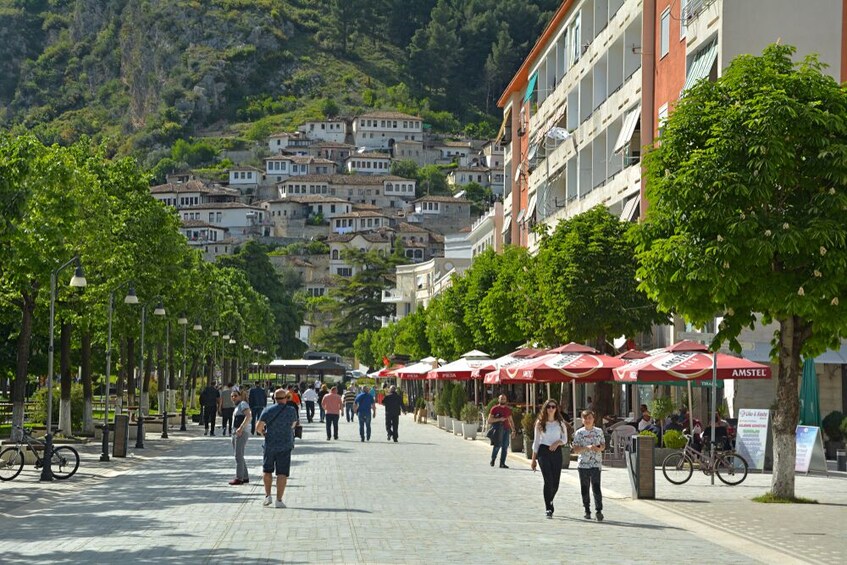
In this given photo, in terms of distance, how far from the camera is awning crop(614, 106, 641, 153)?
48219 mm

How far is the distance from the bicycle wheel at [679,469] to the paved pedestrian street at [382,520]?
22 cm

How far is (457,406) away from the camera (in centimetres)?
5875

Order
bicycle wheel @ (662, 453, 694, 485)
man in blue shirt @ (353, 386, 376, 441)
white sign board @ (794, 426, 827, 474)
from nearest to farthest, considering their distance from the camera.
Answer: bicycle wheel @ (662, 453, 694, 485) < white sign board @ (794, 426, 827, 474) < man in blue shirt @ (353, 386, 376, 441)

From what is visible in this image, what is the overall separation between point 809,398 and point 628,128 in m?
15.7

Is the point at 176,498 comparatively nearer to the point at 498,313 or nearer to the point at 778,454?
the point at 778,454

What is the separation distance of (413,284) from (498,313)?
332 feet

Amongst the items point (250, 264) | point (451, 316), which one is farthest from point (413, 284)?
point (451, 316)

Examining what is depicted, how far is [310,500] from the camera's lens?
2408 cm

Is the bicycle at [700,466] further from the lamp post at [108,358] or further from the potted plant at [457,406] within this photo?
the potted plant at [457,406]

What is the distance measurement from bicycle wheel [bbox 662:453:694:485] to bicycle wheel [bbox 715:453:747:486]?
0.62 m

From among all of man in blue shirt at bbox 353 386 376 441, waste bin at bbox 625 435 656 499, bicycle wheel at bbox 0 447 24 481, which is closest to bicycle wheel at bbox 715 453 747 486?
waste bin at bbox 625 435 656 499

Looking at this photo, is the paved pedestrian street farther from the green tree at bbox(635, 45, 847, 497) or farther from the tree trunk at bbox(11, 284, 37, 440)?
the tree trunk at bbox(11, 284, 37, 440)

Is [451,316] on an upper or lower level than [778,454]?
upper

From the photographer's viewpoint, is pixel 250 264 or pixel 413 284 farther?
pixel 413 284
